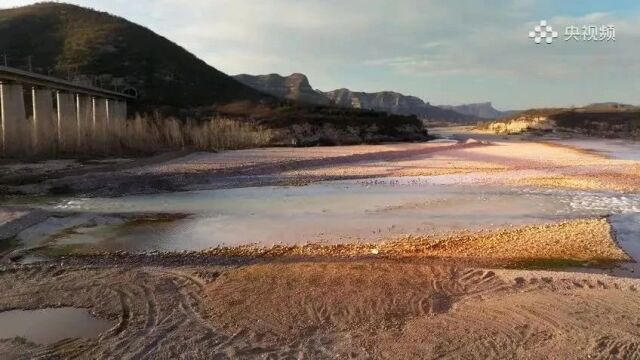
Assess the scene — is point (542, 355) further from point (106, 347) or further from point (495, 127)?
point (495, 127)

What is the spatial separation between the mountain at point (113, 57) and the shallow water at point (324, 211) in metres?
73.1

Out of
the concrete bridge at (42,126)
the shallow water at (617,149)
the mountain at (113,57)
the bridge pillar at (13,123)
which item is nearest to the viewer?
the bridge pillar at (13,123)

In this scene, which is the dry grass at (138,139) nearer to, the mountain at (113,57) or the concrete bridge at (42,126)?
the concrete bridge at (42,126)

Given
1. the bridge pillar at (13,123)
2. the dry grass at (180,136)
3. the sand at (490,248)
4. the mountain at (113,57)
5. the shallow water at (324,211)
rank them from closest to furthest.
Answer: the sand at (490,248) < the shallow water at (324,211) < the bridge pillar at (13,123) < the dry grass at (180,136) < the mountain at (113,57)

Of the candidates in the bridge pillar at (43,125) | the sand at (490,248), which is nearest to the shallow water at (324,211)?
the sand at (490,248)

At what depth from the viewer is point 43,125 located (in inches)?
1572

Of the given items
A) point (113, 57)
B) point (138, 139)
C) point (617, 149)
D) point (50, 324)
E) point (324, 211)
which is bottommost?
point (617, 149)

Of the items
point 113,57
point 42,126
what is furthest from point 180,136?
point 113,57

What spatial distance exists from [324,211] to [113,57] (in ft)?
316

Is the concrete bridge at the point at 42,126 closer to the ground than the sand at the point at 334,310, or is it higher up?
higher up

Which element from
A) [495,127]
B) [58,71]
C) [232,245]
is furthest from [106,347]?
[495,127]

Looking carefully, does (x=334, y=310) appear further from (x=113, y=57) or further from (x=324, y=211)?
(x=113, y=57)

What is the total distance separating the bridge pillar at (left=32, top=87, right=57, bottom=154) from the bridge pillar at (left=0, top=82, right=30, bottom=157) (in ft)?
2.20

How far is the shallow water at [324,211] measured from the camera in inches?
579
